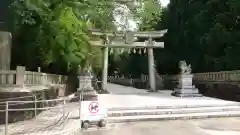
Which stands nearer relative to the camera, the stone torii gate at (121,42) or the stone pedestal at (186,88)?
the stone pedestal at (186,88)

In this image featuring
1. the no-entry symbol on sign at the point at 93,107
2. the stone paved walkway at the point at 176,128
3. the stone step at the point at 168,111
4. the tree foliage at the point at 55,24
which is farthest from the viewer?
the tree foliage at the point at 55,24

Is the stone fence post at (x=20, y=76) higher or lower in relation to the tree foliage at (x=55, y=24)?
lower

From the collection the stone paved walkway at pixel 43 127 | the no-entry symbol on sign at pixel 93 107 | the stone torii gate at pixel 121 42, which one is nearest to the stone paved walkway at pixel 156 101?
the no-entry symbol on sign at pixel 93 107

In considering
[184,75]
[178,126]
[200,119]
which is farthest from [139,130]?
[184,75]

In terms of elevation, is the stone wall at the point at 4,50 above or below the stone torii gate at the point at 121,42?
below

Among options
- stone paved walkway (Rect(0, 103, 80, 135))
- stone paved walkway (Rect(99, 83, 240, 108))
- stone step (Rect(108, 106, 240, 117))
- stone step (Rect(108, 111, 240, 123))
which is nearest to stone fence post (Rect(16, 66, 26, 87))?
stone paved walkway (Rect(0, 103, 80, 135))

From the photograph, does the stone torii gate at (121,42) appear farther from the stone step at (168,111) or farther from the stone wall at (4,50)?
the stone wall at (4,50)

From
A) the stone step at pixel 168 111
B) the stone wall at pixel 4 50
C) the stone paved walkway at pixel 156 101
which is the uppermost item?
the stone wall at pixel 4 50

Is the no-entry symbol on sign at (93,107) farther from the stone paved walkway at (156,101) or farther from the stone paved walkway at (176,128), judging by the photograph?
the stone paved walkway at (156,101)

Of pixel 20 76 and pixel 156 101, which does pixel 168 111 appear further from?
pixel 20 76

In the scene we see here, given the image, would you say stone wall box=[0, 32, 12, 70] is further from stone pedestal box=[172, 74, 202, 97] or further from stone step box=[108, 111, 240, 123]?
stone pedestal box=[172, 74, 202, 97]

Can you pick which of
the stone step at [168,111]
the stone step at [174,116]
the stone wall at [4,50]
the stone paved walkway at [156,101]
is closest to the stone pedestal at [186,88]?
the stone paved walkway at [156,101]

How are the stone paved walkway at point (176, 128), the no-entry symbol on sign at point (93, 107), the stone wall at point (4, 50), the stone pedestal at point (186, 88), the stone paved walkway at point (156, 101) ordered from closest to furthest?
the stone paved walkway at point (176, 128) < the no-entry symbol on sign at point (93, 107) < the stone wall at point (4, 50) < the stone paved walkway at point (156, 101) < the stone pedestal at point (186, 88)

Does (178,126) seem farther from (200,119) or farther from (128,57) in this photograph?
(128,57)
